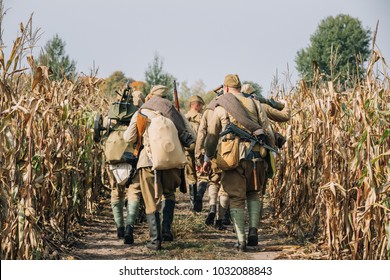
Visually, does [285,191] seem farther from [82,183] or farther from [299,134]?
[82,183]

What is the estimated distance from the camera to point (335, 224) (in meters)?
5.95

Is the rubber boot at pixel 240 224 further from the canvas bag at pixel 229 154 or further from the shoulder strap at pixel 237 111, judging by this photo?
the shoulder strap at pixel 237 111

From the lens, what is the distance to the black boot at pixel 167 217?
7264 mm

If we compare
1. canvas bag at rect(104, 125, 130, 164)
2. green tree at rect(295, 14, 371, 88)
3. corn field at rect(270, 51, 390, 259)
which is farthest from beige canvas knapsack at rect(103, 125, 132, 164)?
green tree at rect(295, 14, 371, 88)

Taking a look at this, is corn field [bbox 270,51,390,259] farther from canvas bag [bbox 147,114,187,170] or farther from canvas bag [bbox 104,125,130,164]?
canvas bag [bbox 104,125,130,164]

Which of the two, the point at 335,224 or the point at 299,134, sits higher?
the point at 299,134

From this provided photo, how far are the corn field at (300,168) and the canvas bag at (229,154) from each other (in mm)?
1010

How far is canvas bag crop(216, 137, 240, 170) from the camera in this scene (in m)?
6.78

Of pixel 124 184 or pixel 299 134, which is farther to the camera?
pixel 299 134

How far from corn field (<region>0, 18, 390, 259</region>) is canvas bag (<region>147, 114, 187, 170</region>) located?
3.36ft

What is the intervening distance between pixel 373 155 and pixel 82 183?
472cm

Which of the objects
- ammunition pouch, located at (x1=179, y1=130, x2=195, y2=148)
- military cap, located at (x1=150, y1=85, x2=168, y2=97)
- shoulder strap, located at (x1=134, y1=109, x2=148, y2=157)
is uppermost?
military cap, located at (x1=150, y1=85, x2=168, y2=97)

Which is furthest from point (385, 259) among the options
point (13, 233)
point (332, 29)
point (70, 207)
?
point (332, 29)

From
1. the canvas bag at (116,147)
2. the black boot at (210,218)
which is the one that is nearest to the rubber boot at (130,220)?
the canvas bag at (116,147)
